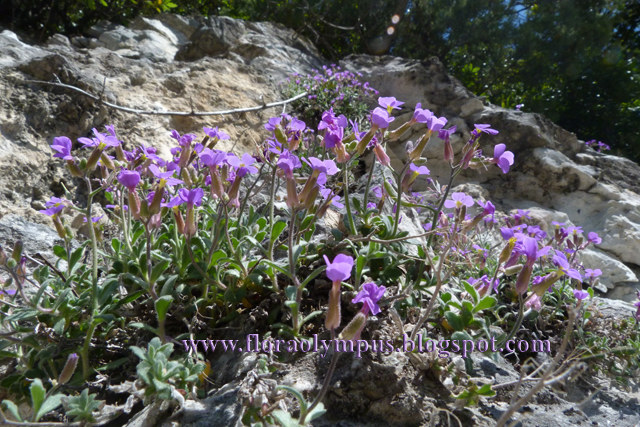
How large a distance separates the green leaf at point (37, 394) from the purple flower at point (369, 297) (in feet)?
3.34

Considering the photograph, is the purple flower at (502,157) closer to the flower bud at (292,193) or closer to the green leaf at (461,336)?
the green leaf at (461,336)

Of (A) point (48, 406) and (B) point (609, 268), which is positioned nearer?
(A) point (48, 406)

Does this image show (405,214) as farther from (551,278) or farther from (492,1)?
(492,1)

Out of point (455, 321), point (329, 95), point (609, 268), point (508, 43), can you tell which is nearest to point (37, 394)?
point (455, 321)

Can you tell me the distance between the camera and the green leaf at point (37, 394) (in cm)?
137

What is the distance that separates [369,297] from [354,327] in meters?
0.12

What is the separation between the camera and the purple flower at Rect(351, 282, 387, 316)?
138cm

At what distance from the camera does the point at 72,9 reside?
6.68 m

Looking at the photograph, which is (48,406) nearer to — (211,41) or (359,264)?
(359,264)

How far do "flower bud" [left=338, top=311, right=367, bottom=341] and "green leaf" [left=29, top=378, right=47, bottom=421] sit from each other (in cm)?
95

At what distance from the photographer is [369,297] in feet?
4.67

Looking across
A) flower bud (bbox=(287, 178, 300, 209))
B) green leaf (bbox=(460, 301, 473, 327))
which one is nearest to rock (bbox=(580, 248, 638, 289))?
green leaf (bbox=(460, 301, 473, 327))

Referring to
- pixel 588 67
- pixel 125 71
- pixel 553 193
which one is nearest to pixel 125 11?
pixel 125 71

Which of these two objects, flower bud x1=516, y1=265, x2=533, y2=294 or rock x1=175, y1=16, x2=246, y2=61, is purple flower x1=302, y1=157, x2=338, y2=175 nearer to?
flower bud x1=516, y1=265, x2=533, y2=294
